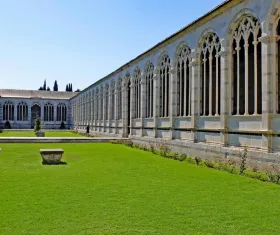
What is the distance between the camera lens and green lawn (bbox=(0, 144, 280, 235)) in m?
5.96

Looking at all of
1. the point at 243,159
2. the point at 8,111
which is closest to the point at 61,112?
the point at 8,111

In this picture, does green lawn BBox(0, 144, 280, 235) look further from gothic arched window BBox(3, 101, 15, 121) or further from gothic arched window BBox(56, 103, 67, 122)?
gothic arched window BBox(56, 103, 67, 122)

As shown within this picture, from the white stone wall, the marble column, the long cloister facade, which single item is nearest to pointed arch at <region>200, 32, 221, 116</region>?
the long cloister facade

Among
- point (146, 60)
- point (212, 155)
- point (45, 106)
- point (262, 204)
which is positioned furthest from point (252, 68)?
point (45, 106)

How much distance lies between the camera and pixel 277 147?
39.7 ft

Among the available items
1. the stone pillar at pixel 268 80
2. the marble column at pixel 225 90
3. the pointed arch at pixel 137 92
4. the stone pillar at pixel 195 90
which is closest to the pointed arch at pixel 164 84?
the stone pillar at pixel 195 90

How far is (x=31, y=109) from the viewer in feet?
252

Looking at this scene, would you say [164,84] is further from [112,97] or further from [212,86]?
[112,97]

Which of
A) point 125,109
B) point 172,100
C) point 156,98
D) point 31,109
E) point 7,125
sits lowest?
point 7,125

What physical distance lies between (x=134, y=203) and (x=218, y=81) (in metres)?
9.95

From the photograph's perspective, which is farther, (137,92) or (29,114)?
(29,114)

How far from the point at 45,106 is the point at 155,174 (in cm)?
6932

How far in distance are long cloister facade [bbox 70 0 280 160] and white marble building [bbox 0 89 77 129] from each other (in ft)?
171

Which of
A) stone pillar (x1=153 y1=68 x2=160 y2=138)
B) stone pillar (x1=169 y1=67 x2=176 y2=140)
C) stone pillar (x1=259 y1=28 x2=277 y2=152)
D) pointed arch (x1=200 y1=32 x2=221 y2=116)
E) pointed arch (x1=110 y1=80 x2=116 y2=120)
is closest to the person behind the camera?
stone pillar (x1=259 y1=28 x2=277 y2=152)
